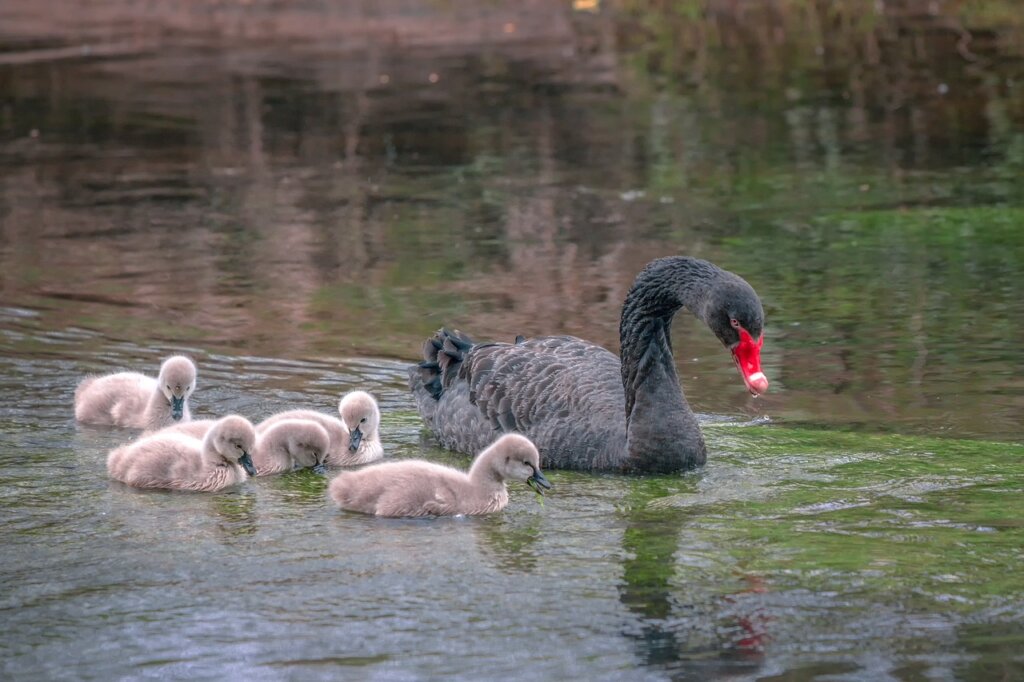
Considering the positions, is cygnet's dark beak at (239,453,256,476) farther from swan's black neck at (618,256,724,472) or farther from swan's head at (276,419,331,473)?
swan's black neck at (618,256,724,472)

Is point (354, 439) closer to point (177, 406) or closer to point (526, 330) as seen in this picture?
point (177, 406)

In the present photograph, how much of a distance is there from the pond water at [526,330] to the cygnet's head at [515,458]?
18 cm

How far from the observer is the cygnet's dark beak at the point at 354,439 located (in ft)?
22.3

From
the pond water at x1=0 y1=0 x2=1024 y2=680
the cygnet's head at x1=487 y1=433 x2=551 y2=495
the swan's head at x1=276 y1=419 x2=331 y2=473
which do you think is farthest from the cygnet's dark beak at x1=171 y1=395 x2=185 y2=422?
the cygnet's head at x1=487 y1=433 x2=551 y2=495

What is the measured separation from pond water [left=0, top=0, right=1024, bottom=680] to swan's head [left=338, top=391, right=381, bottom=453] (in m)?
0.23

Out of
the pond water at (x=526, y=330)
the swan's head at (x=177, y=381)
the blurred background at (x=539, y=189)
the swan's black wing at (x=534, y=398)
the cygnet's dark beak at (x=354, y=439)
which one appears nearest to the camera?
the pond water at (x=526, y=330)

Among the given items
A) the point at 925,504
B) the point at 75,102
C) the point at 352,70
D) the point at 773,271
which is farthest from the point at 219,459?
the point at 352,70

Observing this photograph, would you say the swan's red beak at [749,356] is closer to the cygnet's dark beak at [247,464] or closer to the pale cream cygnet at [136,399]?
the cygnet's dark beak at [247,464]

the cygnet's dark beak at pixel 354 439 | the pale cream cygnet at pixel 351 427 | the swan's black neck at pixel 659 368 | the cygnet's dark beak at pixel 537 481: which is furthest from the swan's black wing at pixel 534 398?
the cygnet's dark beak at pixel 537 481

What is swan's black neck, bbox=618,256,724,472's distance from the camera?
22.0 ft

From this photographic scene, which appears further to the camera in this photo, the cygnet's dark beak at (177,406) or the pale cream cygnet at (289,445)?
the cygnet's dark beak at (177,406)

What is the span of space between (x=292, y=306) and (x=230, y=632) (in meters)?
5.51

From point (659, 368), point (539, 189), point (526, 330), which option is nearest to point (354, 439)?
point (659, 368)

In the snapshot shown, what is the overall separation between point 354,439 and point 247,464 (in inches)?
19.8
